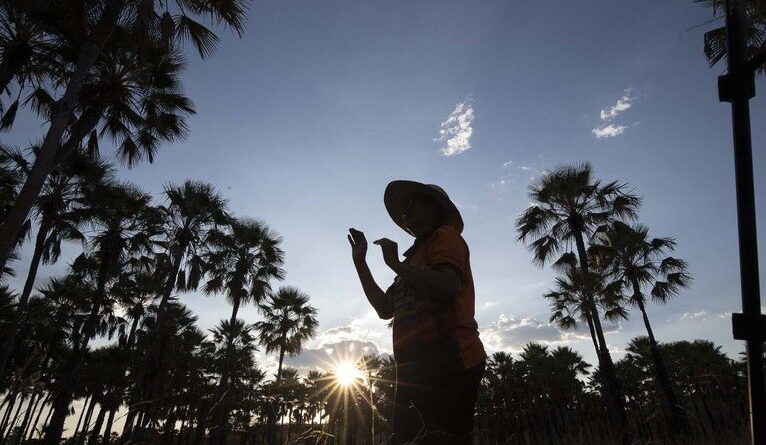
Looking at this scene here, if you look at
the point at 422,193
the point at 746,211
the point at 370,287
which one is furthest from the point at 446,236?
the point at 746,211

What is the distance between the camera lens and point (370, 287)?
2467 millimetres

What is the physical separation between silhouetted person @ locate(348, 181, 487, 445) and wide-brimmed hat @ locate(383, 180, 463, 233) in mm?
337

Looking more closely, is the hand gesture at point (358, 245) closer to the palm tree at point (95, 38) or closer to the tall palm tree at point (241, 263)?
the palm tree at point (95, 38)

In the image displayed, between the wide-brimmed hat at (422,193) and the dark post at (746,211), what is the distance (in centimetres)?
133

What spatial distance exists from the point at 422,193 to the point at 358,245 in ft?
1.65

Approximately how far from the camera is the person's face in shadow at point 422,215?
2354 mm

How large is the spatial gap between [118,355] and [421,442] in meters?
Answer: 32.9

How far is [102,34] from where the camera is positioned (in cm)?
808

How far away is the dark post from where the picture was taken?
1700 mm

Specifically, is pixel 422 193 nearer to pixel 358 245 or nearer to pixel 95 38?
pixel 358 245

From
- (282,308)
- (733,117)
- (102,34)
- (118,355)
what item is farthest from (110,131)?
(118,355)

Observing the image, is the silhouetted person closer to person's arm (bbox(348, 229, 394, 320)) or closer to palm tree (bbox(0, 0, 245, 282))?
person's arm (bbox(348, 229, 394, 320))

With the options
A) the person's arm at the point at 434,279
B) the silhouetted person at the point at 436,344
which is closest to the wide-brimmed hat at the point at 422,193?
the silhouetted person at the point at 436,344

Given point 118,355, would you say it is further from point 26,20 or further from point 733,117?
point 733,117
